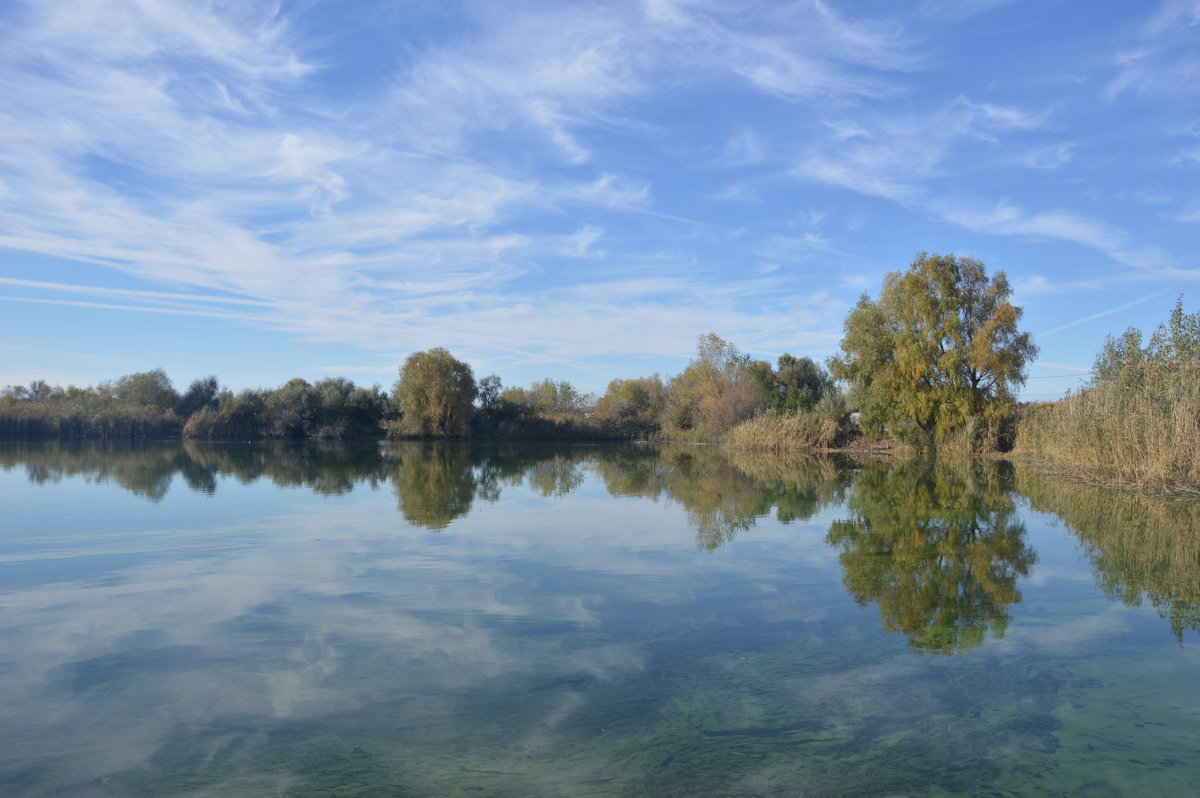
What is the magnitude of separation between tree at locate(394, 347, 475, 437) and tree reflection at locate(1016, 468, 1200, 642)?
38.9 metres

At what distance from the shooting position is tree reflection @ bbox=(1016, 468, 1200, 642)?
21.8ft

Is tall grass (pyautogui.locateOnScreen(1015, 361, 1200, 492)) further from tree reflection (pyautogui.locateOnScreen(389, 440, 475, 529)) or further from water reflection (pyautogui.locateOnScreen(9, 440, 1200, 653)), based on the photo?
tree reflection (pyautogui.locateOnScreen(389, 440, 475, 529))

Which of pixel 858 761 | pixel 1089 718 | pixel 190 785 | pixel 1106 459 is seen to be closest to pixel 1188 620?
pixel 1089 718

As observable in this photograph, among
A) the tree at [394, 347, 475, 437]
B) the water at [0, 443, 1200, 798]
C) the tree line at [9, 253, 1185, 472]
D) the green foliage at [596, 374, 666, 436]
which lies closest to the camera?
the water at [0, 443, 1200, 798]

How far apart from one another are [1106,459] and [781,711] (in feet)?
52.3

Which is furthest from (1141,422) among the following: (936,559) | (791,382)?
(791,382)

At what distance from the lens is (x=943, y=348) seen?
29.2 meters

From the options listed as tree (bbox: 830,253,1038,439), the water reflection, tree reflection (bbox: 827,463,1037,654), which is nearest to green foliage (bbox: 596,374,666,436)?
tree (bbox: 830,253,1038,439)

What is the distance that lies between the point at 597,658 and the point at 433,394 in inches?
1781

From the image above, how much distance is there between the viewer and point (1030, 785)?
329 centimetres

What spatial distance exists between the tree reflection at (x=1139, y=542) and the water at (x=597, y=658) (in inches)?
2.6

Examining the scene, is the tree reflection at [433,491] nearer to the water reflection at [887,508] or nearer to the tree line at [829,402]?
the water reflection at [887,508]

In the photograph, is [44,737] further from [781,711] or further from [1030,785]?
[1030,785]

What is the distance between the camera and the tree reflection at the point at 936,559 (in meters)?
5.74
